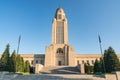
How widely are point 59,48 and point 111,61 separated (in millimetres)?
25601

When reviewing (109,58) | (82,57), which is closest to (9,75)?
(109,58)

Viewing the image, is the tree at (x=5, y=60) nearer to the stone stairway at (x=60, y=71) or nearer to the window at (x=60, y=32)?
the stone stairway at (x=60, y=71)

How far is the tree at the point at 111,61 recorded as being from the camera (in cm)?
2574

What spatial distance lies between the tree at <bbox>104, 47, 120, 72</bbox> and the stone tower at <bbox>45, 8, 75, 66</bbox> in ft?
67.7

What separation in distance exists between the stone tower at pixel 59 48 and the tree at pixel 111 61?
20.6 meters

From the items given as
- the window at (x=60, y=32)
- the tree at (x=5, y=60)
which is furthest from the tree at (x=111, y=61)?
the window at (x=60, y=32)

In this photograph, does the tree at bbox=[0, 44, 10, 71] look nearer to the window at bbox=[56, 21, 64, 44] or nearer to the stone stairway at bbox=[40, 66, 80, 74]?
the stone stairway at bbox=[40, 66, 80, 74]

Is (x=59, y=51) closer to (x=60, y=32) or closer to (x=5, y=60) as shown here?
(x=60, y=32)

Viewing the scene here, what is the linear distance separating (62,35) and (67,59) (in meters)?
8.14

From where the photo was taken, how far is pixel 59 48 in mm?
50844

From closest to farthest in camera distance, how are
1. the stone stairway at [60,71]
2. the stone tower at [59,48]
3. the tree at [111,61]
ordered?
the tree at [111,61] < the stone stairway at [60,71] < the stone tower at [59,48]

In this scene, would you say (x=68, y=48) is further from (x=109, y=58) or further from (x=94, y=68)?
(x=109, y=58)

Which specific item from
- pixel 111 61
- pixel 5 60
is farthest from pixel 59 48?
pixel 111 61

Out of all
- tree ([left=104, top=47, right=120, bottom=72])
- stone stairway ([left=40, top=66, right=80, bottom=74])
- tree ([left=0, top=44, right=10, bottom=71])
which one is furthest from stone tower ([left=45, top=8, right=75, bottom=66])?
tree ([left=104, top=47, right=120, bottom=72])
